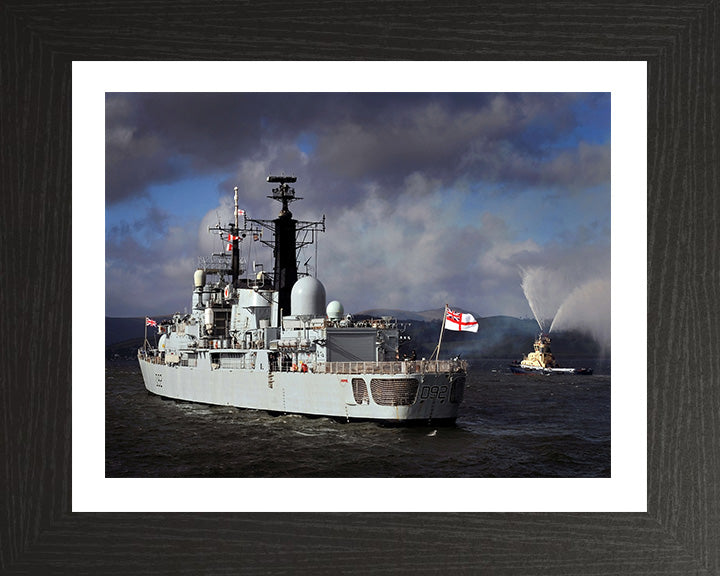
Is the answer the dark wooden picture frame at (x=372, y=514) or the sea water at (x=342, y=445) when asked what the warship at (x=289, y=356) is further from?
the dark wooden picture frame at (x=372, y=514)

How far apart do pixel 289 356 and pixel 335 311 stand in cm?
149

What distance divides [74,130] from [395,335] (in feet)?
34.8

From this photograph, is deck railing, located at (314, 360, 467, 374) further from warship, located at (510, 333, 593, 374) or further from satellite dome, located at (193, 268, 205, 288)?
warship, located at (510, 333, 593, 374)

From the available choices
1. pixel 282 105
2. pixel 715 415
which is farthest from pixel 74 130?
pixel 715 415

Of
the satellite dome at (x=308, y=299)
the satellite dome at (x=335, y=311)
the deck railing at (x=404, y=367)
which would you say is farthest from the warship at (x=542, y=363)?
the deck railing at (x=404, y=367)

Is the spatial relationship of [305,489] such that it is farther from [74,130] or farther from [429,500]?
[74,130]

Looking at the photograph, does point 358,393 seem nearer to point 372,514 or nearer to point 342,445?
point 342,445

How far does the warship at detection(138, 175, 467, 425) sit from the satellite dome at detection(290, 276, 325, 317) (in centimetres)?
2

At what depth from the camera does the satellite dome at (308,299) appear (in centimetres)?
1695

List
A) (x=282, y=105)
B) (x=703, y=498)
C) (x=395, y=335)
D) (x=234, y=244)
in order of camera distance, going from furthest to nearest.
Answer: (x=234, y=244) → (x=395, y=335) → (x=282, y=105) → (x=703, y=498)

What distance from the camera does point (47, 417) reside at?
20.6 ft

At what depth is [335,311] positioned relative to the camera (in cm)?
1656

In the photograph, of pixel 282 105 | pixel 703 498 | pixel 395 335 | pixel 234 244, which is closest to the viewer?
pixel 703 498

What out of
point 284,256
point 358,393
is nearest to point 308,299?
point 284,256
